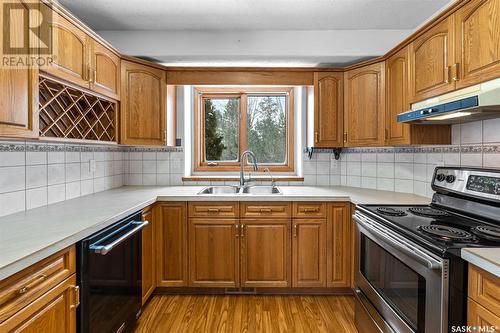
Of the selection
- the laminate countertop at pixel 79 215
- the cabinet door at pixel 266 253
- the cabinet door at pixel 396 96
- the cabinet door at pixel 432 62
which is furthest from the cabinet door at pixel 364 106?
the cabinet door at pixel 266 253

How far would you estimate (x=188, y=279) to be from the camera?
233 centimetres

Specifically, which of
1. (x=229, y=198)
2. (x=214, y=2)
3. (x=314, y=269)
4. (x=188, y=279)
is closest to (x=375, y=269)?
(x=314, y=269)

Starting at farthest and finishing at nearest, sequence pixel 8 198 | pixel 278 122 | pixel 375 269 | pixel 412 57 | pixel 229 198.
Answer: pixel 278 122 → pixel 229 198 → pixel 412 57 → pixel 375 269 → pixel 8 198

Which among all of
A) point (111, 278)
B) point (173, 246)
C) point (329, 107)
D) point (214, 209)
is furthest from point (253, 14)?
point (111, 278)

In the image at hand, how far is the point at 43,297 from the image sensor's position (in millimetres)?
1058

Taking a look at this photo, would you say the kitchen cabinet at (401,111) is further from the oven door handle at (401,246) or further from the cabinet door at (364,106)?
the oven door handle at (401,246)

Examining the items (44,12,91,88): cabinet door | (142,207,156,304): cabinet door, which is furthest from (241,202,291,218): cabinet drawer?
(44,12,91,88): cabinet door

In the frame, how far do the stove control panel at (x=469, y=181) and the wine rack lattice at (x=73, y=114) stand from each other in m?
2.45

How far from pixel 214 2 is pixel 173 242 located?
77.2 inches

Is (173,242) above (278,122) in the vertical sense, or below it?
below

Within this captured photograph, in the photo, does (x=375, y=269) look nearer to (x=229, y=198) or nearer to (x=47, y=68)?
(x=229, y=198)

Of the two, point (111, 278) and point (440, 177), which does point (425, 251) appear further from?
point (111, 278)

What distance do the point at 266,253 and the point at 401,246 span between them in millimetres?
1220

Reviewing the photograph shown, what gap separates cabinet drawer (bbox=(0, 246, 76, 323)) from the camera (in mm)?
903
